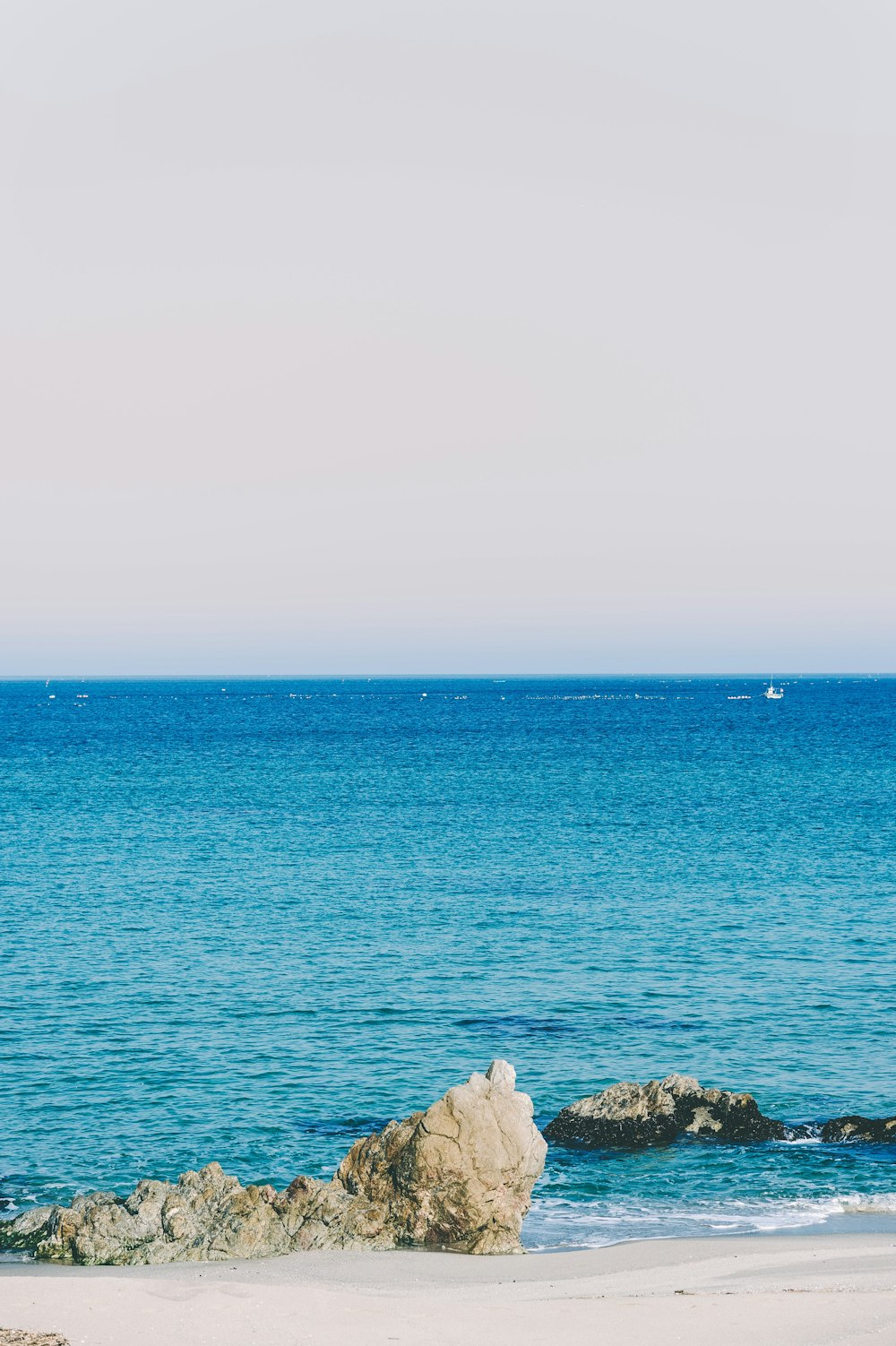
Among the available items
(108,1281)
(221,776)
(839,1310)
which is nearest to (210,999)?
(108,1281)

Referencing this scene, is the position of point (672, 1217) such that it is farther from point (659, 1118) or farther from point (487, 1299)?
point (487, 1299)

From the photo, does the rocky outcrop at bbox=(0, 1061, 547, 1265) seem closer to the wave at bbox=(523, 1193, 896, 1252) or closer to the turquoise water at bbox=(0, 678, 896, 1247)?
the wave at bbox=(523, 1193, 896, 1252)

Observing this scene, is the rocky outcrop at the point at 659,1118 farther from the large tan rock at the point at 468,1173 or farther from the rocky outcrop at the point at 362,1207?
the rocky outcrop at the point at 362,1207

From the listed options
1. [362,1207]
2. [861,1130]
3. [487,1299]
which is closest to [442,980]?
[861,1130]

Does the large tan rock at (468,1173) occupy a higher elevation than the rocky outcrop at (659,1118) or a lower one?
higher

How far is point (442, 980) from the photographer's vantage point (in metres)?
39.1

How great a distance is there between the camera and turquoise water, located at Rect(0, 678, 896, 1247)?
82.9ft

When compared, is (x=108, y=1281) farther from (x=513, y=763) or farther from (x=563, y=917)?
(x=513, y=763)

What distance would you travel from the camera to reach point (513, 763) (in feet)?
400

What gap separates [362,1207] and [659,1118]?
7869 millimetres

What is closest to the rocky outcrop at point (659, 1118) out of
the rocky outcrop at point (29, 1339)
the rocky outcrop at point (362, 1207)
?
the rocky outcrop at point (362, 1207)

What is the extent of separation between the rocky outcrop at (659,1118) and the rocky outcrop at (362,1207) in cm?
533

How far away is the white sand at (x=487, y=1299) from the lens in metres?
16.1

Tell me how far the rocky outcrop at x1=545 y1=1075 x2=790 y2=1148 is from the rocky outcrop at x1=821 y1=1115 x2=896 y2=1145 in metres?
0.65
